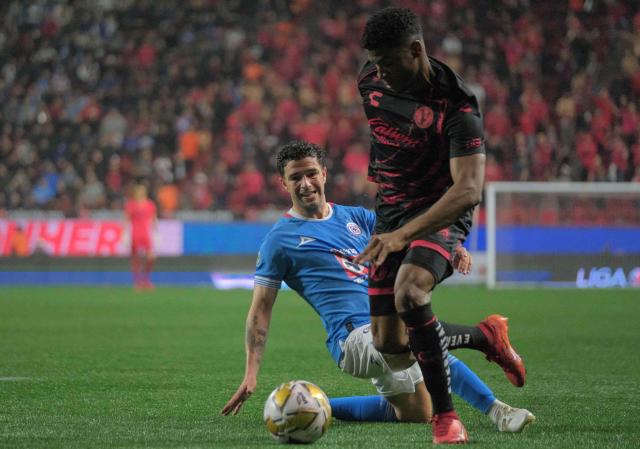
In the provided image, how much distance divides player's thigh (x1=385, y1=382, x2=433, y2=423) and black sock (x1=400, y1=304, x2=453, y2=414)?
0.81 metres

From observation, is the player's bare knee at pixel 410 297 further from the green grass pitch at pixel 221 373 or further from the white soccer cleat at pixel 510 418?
the white soccer cleat at pixel 510 418

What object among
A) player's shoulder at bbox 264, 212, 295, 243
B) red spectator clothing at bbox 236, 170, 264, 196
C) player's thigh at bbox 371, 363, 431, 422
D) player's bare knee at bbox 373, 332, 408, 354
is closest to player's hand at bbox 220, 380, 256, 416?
player's bare knee at bbox 373, 332, 408, 354

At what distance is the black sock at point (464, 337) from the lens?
5036 millimetres

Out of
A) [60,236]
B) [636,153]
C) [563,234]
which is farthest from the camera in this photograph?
[636,153]

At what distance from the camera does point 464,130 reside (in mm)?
4305

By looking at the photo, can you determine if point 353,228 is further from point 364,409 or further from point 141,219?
point 141,219

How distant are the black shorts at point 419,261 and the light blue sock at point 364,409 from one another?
854mm

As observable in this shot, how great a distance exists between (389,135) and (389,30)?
1.80ft

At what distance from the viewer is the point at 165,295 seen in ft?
56.0

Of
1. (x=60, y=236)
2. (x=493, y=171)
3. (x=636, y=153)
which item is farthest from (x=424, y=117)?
(x=636, y=153)

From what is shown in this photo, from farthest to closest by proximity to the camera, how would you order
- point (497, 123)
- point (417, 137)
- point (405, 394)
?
point (497, 123) < point (405, 394) < point (417, 137)

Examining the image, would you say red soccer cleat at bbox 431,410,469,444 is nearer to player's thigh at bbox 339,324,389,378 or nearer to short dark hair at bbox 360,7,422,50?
player's thigh at bbox 339,324,389,378

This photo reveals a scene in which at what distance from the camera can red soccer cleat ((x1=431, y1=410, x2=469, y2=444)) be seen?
4367 millimetres

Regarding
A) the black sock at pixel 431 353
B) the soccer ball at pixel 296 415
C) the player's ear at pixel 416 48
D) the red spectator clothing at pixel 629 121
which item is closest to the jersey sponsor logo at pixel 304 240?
the soccer ball at pixel 296 415
